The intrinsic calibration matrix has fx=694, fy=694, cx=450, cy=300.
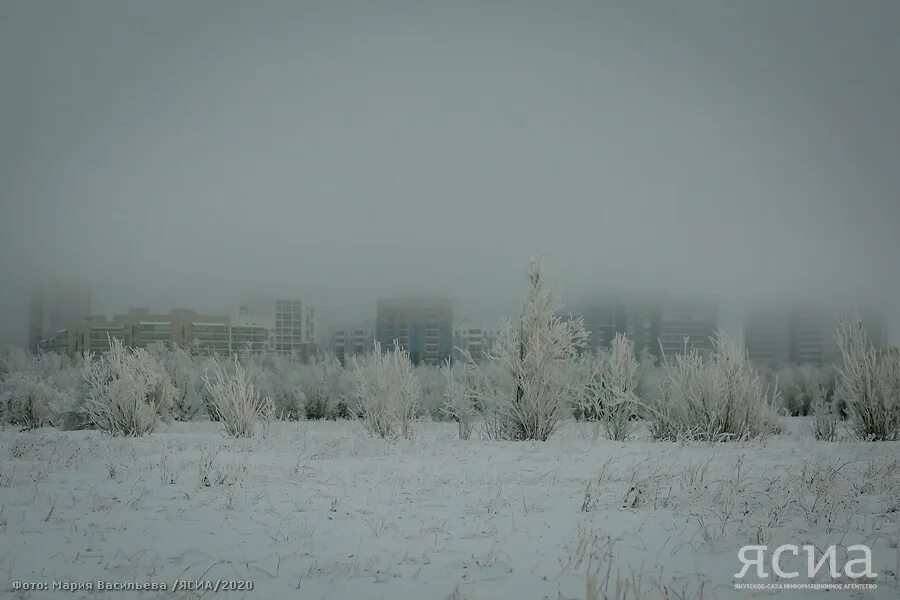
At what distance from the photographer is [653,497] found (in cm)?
740

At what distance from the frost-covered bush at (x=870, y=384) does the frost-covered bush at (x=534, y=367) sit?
5229mm

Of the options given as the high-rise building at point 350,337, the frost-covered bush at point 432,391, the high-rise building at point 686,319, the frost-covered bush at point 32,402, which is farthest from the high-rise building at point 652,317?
the frost-covered bush at point 32,402

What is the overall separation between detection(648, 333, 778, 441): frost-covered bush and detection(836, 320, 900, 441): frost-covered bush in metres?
1.81

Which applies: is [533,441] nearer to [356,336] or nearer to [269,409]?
[269,409]

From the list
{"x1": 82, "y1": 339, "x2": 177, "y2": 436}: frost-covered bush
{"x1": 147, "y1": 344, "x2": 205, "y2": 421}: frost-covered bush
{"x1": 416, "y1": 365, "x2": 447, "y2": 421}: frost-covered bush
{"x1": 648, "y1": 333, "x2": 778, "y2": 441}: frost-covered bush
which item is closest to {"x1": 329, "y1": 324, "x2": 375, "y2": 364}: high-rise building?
{"x1": 416, "y1": 365, "x2": 447, "y2": 421}: frost-covered bush

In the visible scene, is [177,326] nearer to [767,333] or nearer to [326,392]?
[326,392]

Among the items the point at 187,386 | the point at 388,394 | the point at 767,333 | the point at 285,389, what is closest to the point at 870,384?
the point at 388,394

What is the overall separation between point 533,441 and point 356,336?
77.9 metres

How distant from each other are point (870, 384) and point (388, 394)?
9640mm

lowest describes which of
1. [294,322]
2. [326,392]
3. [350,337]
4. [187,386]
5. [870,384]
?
[350,337]

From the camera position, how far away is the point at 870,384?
1363cm

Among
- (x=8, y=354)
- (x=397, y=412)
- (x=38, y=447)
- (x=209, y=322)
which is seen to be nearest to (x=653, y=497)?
(x=397, y=412)

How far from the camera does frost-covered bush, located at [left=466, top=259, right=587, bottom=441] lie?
46.2 feet

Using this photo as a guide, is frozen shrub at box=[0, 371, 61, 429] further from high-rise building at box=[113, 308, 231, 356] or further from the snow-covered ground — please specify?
high-rise building at box=[113, 308, 231, 356]
